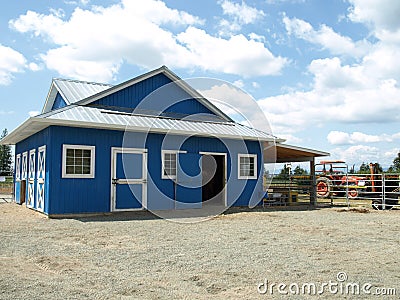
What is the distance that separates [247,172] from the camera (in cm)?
1557

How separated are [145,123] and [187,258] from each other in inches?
300

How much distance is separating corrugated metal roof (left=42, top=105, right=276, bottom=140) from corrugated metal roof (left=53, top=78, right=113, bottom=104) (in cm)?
193

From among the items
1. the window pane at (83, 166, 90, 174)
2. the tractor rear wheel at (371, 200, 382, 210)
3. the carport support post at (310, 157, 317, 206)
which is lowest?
the tractor rear wheel at (371, 200, 382, 210)

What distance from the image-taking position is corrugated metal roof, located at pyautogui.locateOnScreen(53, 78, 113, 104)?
1561 cm

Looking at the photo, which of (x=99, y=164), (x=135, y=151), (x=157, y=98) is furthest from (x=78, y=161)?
(x=157, y=98)

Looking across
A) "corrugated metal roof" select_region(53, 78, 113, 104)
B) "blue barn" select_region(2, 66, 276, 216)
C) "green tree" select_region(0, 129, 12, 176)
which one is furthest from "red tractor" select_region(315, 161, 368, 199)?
"green tree" select_region(0, 129, 12, 176)

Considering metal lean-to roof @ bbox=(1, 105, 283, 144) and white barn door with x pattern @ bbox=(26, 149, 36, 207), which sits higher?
metal lean-to roof @ bbox=(1, 105, 283, 144)

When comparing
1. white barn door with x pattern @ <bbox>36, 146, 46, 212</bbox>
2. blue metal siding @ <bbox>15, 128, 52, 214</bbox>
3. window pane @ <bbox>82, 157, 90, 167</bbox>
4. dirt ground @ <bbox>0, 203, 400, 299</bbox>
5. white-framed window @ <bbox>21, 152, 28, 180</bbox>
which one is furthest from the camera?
white-framed window @ <bbox>21, 152, 28, 180</bbox>

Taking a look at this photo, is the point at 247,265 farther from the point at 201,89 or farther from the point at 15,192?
the point at 15,192

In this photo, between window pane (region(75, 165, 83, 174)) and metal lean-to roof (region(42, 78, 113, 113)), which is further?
metal lean-to roof (region(42, 78, 113, 113))

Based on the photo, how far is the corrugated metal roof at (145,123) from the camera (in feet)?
39.6

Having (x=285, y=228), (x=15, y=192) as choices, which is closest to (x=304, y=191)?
(x=285, y=228)

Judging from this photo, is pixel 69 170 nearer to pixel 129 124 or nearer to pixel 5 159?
pixel 129 124

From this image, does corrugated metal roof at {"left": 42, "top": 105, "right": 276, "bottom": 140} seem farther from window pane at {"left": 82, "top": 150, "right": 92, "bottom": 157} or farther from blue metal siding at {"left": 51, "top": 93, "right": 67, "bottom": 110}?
blue metal siding at {"left": 51, "top": 93, "right": 67, "bottom": 110}
